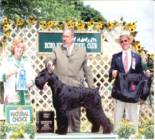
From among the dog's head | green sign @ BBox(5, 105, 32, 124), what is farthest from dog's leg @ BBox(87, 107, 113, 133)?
green sign @ BBox(5, 105, 32, 124)

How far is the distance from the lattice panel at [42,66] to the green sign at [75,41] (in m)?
0.08

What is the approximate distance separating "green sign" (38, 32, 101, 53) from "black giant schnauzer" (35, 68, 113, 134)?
0.36m

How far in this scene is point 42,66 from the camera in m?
8.59

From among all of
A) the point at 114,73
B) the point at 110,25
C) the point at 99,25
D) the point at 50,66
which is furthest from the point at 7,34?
the point at 114,73

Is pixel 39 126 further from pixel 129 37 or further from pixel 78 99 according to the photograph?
pixel 129 37

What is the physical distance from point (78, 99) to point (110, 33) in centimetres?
114

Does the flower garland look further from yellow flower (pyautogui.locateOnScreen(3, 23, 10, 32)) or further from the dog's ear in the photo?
the dog's ear

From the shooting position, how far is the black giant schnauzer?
820cm

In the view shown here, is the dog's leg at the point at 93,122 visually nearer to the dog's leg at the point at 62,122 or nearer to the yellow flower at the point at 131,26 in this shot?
the dog's leg at the point at 62,122

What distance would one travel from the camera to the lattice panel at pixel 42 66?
28.2ft

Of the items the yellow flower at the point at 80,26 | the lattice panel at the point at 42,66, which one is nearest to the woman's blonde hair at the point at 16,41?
the lattice panel at the point at 42,66

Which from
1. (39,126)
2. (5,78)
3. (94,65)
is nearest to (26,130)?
(39,126)

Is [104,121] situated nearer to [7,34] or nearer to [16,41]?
[16,41]

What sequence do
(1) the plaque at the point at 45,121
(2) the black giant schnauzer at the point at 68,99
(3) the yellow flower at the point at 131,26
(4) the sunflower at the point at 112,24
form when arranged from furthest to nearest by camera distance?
1. (4) the sunflower at the point at 112,24
2. (3) the yellow flower at the point at 131,26
3. (1) the plaque at the point at 45,121
4. (2) the black giant schnauzer at the point at 68,99
